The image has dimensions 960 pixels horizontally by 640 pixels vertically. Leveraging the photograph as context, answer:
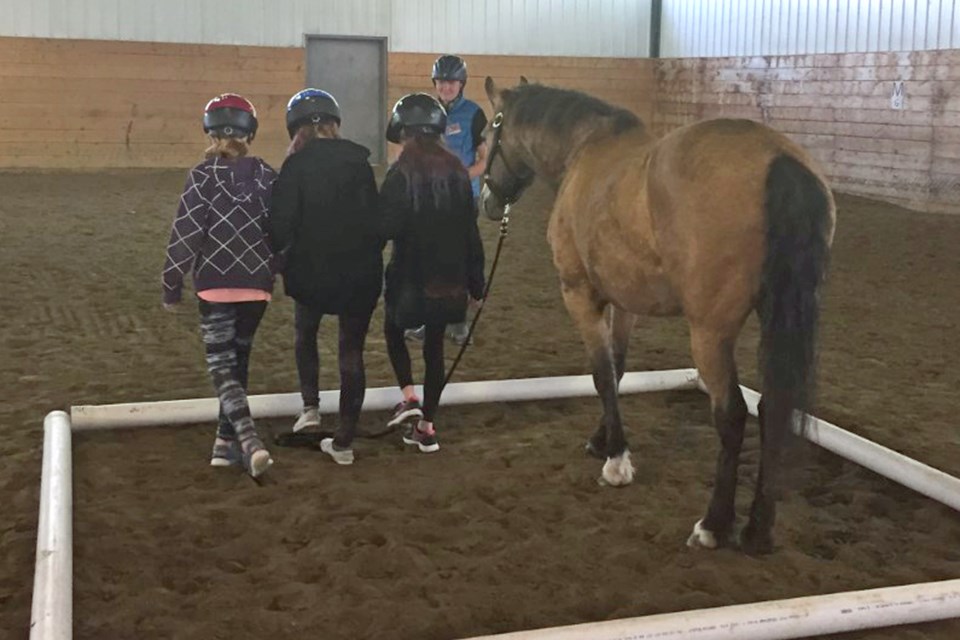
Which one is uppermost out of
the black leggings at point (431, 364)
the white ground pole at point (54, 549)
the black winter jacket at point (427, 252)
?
the black winter jacket at point (427, 252)

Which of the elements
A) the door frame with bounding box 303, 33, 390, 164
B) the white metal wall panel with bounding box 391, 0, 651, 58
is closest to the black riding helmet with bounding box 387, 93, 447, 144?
the door frame with bounding box 303, 33, 390, 164

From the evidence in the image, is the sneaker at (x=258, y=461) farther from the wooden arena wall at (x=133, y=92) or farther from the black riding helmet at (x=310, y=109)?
the wooden arena wall at (x=133, y=92)

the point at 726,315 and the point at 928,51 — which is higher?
the point at 928,51

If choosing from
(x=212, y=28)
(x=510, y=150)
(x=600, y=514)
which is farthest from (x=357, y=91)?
(x=600, y=514)

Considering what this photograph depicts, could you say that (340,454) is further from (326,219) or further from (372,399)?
(326,219)

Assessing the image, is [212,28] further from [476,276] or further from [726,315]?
[726,315]

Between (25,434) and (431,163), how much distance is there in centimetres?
204

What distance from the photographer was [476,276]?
12.9 feet

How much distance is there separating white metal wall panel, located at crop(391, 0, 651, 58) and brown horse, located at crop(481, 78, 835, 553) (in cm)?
1431

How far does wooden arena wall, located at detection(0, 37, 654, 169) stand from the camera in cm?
1557

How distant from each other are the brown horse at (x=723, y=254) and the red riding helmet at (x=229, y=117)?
121 cm

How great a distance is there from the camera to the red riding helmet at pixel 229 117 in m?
3.47

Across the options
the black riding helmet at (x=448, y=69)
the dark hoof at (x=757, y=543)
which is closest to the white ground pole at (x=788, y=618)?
the dark hoof at (x=757, y=543)

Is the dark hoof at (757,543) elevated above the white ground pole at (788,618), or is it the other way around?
the white ground pole at (788,618)
